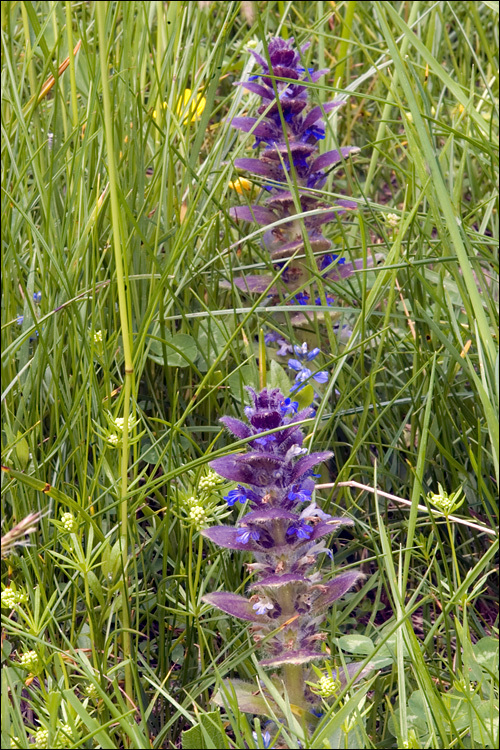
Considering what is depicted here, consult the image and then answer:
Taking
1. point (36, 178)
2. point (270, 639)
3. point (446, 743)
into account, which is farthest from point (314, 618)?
point (36, 178)

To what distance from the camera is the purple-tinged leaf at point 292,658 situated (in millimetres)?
1114

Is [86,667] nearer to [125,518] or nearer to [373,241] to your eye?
[125,518]

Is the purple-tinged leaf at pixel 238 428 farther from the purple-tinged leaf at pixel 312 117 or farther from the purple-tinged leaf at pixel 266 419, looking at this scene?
the purple-tinged leaf at pixel 312 117

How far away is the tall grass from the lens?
1064mm

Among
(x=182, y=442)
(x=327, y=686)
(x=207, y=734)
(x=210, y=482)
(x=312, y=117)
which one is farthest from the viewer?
(x=312, y=117)

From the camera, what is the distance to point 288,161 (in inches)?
69.4

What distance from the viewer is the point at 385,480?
161 cm

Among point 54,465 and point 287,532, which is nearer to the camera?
point 287,532

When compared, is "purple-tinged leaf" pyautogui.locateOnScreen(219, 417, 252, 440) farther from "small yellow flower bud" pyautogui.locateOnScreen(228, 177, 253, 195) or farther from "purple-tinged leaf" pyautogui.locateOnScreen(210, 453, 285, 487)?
"small yellow flower bud" pyautogui.locateOnScreen(228, 177, 253, 195)

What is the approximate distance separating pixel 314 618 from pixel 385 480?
0.48 metres

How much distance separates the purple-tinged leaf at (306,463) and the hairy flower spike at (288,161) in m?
0.67

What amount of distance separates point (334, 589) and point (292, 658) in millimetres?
124

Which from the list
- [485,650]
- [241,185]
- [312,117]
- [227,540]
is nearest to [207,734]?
[227,540]

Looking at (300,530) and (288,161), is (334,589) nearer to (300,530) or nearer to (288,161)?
(300,530)
